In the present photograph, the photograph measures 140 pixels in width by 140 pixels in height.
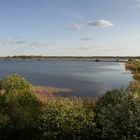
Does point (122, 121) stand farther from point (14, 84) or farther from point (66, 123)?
point (14, 84)

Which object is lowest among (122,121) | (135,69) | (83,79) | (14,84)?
(83,79)

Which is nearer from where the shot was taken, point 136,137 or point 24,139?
point 136,137

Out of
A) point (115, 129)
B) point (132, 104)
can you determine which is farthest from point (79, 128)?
point (132, 104)

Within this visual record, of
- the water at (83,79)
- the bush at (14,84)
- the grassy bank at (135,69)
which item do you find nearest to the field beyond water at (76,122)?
the bush at (14,84)

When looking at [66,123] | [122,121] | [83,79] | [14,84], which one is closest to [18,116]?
[66,123]

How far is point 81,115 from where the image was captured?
1521 centimetres

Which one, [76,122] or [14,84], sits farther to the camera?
[14,84]

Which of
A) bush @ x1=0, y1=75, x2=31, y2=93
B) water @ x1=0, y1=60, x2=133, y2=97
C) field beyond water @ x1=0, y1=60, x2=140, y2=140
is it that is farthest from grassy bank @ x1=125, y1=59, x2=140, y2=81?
field beyond water @ x1=0, y1=60, x2=140, y2=140

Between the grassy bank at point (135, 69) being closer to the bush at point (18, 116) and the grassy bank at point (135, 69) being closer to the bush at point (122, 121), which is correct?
the bush at point (18, 116)

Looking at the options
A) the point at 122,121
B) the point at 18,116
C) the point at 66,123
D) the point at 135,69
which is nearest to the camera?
the point at 122,121

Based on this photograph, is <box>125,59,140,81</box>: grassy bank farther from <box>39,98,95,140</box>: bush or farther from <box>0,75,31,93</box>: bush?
<box>39,98,95,140</box>: bush

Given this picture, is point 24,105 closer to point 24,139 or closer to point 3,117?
point 3,117

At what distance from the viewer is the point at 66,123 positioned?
14922 millimetres

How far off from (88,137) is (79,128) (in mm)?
568
